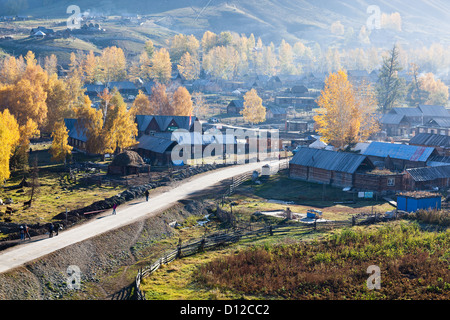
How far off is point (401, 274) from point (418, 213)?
14.0m

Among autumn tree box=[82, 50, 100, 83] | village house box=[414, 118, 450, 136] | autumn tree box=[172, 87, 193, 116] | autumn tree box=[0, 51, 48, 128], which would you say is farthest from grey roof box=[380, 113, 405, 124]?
autumn tree box=[82, 50, 100, 83]

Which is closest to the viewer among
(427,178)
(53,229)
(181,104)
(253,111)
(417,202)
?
(53,229)

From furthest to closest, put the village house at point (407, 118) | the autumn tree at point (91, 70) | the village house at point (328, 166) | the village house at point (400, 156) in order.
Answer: the autumn tree at point (91, 70) → the village house at point (407, 118) → the village house at point (400, 156) → the village house at point (328, 166)

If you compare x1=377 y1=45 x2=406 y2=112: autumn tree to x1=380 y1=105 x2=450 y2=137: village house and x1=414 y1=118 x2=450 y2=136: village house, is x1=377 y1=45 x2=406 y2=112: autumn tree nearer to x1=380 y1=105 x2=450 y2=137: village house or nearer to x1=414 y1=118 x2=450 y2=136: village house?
x1=380 y1=105 x2=450 y2=137: village house

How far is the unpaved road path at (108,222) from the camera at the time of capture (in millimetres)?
30109

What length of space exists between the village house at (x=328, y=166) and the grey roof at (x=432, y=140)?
18407mm

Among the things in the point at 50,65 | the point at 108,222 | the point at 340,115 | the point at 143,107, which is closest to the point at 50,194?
the point at 108,222

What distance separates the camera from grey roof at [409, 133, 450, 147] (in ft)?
216

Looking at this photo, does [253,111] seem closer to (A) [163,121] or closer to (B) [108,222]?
(A) [163,121]

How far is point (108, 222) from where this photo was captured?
37.8 meters

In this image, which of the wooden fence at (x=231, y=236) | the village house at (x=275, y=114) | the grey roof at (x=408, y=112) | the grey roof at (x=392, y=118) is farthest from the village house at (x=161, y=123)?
the grey roof at (x=408, y=112)

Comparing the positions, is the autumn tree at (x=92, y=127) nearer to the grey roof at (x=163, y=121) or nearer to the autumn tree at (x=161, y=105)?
the grey roof at (x=163, y=121)

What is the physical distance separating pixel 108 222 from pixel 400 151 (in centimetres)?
3812
